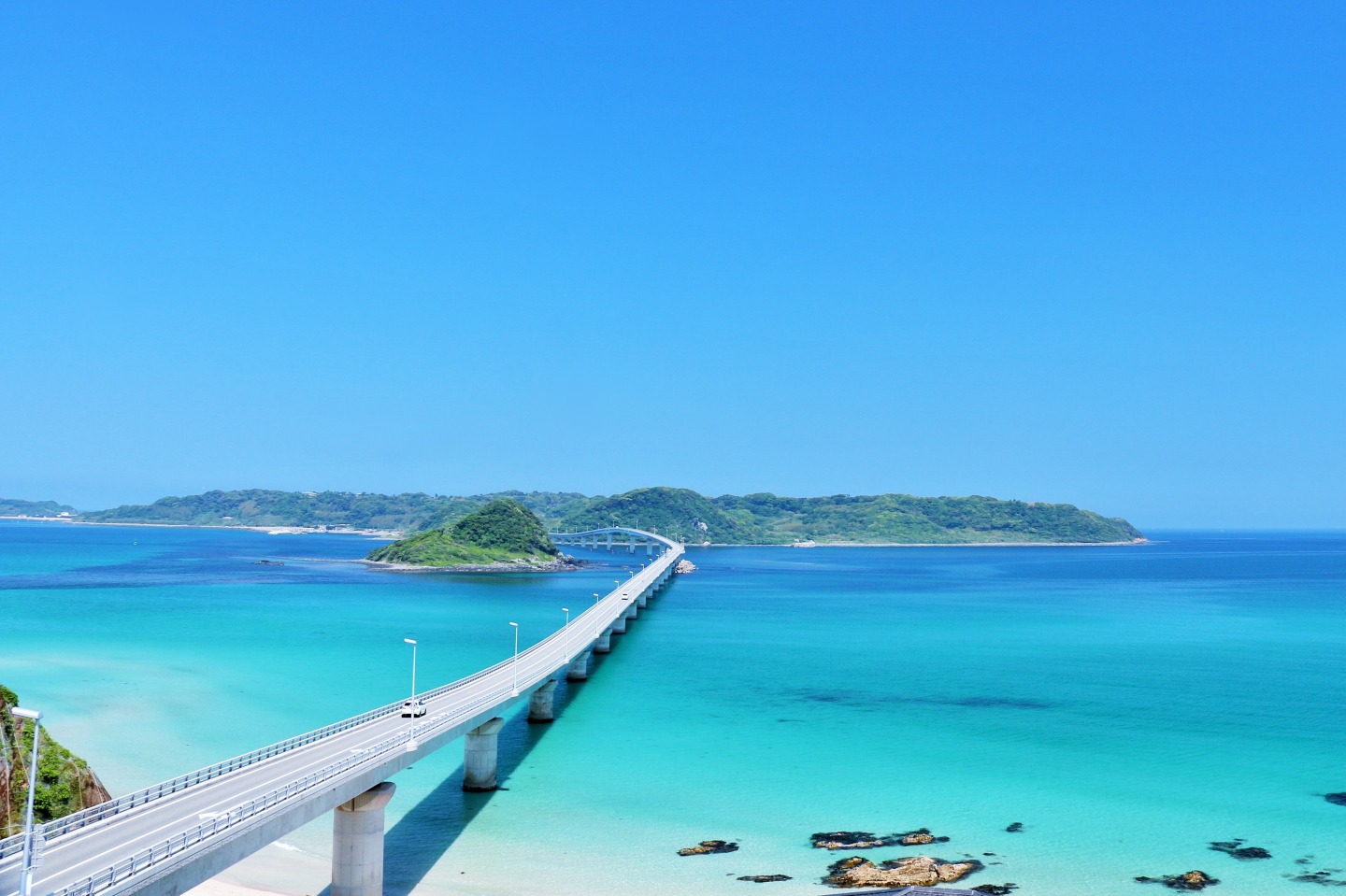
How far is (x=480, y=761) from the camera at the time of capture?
1604 inches

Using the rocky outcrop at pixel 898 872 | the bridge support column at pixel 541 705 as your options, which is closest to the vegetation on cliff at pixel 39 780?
the rocky outcrop at pixel 898 872

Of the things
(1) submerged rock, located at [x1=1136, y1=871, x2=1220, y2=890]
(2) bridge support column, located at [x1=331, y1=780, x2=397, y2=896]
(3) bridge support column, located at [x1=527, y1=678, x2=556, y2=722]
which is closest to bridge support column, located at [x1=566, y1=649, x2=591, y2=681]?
(3) bridge support column, located at [x1=527, y1=678, x2=556, y2=722]

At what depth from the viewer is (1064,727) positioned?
54.6 metres

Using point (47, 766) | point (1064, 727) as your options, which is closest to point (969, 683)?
point (1064, 727)

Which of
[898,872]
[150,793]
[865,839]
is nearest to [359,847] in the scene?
[150,793]

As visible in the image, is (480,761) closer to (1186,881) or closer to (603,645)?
(1186,881)

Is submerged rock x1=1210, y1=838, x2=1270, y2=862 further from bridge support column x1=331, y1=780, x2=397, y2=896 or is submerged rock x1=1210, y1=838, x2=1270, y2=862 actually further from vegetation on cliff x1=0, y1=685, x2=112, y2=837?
vegetation on cliff x1=0, y1=685, x2=112, y2=837

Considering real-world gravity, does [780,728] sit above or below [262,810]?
below

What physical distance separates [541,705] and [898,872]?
1117 inches

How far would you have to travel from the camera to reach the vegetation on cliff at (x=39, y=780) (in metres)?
28.4

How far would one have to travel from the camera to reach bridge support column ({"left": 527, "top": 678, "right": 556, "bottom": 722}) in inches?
2172

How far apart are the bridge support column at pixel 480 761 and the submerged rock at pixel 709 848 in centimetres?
1062

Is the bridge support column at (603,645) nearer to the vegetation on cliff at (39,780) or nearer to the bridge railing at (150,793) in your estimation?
the bridge railing at (150,793)

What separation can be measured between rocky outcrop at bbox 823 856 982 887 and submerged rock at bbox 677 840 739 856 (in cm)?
382
